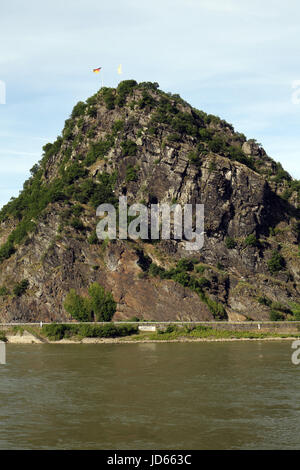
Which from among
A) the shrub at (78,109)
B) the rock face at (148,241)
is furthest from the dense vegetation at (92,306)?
the shrub at (78,109)

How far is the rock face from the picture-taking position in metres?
100

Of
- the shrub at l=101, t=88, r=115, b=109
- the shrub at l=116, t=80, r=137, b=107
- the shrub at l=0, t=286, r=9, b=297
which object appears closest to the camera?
the shrub at l=0, t=286, r=9, b=297

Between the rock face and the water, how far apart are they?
2870 cm

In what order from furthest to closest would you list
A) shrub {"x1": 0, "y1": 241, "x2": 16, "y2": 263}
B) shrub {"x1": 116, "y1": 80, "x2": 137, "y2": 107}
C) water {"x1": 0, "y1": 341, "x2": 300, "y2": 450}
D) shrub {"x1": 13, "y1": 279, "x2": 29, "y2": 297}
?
1. shrub {"x1": 116, "y1": 80, "x2": 137, "y2": 107}
2. shrub {"x1": 0, "y1": 241, "x2": 16, "y2": 263}
3. shrub {"x1": 13, "y1": 279, "x2": 29, "y2": 297}
4. water {"x1": 0, "y1": 341, "x2": 300, "y2": 450}

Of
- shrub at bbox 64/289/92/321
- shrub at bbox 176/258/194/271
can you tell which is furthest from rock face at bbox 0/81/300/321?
shrub at bbox 64/289/92/321

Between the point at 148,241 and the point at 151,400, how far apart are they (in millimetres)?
65249

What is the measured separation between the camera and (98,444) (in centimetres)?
3344

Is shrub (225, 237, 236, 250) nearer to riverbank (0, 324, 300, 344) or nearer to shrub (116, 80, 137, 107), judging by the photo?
riverbank (0, 324, 300, 344)

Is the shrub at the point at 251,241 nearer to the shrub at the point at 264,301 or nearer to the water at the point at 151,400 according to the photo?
the shrub at the point at 264,301

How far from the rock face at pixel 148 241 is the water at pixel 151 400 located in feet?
94.2

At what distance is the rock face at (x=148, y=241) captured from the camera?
10050 centimetres

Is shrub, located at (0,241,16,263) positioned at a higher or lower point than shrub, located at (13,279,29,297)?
higher

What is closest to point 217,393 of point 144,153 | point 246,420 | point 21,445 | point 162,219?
point 246,420

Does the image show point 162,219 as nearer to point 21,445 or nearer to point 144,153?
point 144,153
